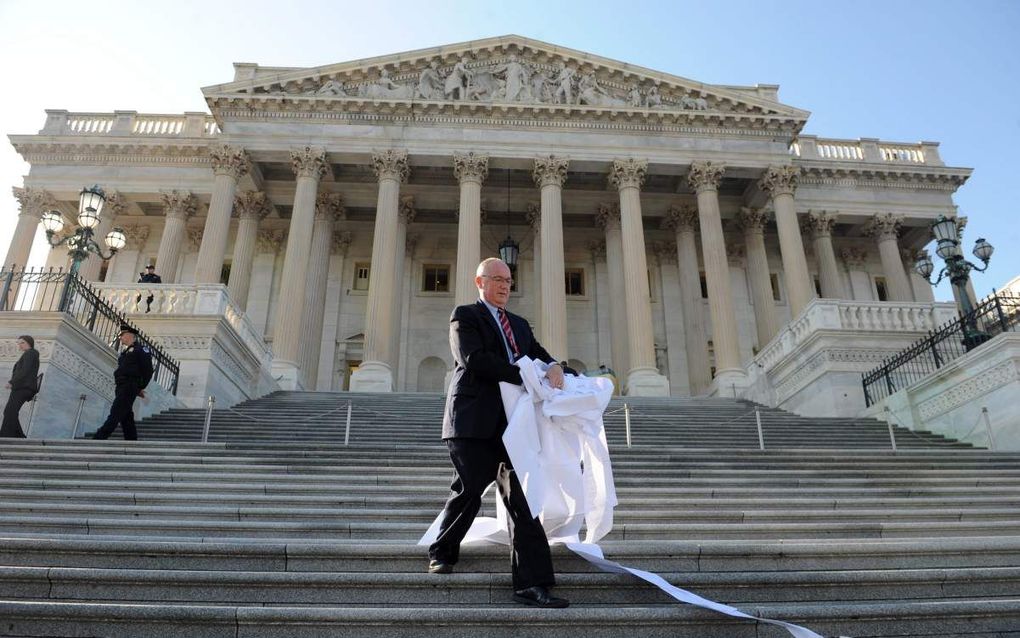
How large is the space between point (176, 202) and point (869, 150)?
3045 centimetres

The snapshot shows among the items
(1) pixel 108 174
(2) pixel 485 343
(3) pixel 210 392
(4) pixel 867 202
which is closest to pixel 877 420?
(2) pixel 485 343

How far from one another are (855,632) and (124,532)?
5.90m

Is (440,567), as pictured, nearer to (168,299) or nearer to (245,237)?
(168,299)

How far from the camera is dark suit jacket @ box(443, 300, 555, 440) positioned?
160 inches

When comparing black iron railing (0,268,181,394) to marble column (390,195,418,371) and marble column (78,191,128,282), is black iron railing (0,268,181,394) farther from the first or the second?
marble column (78,191,128,282)

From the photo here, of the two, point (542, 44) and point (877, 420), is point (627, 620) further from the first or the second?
point (542, 44)

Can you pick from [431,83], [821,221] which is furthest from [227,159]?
[821,221]

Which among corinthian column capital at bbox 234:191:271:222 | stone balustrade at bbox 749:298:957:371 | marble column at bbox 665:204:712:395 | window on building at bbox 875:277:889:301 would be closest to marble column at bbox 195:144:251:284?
corinthian column capital at bbox 234:191:271:222

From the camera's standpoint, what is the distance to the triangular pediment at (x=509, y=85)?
26.3m

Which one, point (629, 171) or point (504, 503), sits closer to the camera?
point (504, 503)

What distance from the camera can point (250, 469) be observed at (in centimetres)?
886

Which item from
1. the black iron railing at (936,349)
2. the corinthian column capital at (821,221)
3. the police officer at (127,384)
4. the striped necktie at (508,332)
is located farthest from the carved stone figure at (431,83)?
the striped necktie at (508,332)

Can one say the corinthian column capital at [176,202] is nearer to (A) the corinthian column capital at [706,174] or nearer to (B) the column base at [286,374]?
(B) the column base at [286,374]

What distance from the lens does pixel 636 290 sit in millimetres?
24172
